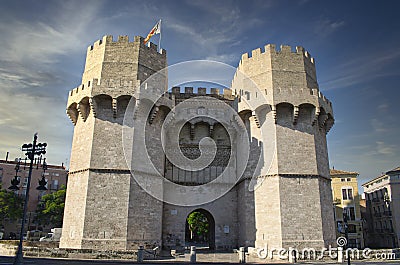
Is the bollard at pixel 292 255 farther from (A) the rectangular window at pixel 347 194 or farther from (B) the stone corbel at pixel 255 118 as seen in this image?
(A) the rectangular window at pixel 347 194

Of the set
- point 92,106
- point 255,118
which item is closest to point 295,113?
point 255,118

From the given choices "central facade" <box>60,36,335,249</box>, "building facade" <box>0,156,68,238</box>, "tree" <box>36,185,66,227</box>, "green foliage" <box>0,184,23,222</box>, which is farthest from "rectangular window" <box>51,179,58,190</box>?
"central facade" <box>60,36,335,249</box>

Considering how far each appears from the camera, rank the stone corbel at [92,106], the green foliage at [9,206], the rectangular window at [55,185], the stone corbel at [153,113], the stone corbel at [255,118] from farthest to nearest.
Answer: the rectangular window at [55,185], the green foliage at [9,206], the stone corbel at [255,118], the stone corbel at [153,113], the stone corbel at [92,106]

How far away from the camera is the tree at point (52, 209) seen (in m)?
33.2

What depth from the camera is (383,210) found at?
30.7m

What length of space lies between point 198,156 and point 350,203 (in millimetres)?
19913

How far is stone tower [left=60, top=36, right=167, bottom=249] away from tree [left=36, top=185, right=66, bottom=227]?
1944cm

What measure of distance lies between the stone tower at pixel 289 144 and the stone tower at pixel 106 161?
18.8ft

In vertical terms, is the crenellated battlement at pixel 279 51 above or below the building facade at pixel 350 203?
above

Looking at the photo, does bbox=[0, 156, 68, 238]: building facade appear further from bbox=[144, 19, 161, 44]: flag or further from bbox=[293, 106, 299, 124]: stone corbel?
bbox=[293, 106, 299, 124]: stone corbel

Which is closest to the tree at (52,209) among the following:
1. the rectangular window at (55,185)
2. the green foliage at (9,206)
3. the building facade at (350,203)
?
the green foliage at (9,206)

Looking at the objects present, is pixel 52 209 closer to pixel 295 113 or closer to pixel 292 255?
pixel 292 255

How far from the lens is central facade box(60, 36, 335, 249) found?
15.2 metres

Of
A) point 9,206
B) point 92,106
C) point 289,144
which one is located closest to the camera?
point 92,106
